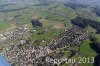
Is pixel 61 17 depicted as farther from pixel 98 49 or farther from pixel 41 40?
pixel 98 49

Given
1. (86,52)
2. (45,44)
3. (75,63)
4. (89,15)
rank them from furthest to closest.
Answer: (89,15) → (45,44) → (86,52) → (75,63)

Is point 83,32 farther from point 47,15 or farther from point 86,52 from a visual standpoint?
point 47,15

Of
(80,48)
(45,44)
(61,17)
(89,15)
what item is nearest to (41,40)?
(45,44)

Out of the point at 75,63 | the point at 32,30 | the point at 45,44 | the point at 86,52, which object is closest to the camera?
the point at 75,63

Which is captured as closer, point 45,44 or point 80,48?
point 80,48

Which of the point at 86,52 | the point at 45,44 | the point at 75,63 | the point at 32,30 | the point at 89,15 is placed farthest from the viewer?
the point at 89,15

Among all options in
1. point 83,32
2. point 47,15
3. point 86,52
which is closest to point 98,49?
point 86,52

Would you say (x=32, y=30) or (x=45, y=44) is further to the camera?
(x=32, y=30)

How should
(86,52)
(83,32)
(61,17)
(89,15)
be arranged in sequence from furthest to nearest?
(89,15) < (61,17) < (83,32) < (86,52)

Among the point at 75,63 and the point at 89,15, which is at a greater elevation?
the point at 75,63
